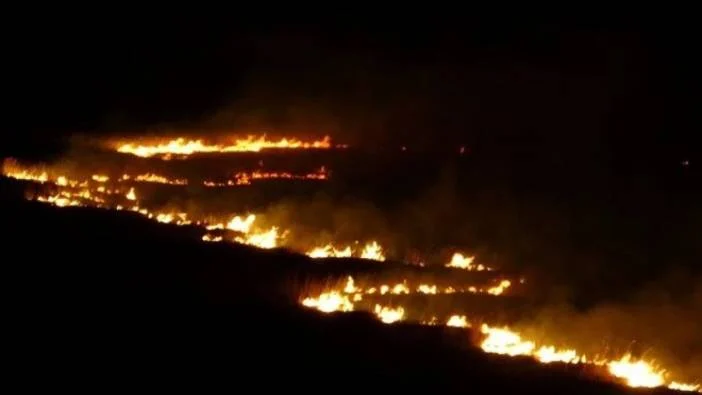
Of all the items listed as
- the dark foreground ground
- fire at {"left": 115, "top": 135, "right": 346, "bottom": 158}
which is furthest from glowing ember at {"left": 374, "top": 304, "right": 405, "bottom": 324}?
fire at {"left": 115, "top": 135, "right": 346, "bottom": 158}

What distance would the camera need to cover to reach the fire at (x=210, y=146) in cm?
1775

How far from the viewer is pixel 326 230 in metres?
13.1

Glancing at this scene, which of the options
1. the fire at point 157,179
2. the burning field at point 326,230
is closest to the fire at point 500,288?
the burning field at point 326,230

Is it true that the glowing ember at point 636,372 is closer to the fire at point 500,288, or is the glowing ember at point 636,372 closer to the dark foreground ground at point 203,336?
the dark foreground ground at point 203,336

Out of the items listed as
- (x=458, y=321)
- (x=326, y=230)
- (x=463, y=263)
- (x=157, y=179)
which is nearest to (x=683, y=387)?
(x=458, y=321)

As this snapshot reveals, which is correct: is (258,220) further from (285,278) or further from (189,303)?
(189,303)

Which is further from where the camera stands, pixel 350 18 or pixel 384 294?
pixel 350 18

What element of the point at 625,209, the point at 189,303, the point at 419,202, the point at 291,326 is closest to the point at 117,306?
the point at 189,303

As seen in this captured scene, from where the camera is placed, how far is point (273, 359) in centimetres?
856

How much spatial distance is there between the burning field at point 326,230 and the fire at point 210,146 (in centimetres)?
3

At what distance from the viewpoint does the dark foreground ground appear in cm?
825

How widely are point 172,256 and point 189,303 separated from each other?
1.78 metres

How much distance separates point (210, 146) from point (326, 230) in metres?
5.58

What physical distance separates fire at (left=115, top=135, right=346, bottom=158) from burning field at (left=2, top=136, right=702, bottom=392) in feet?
0.10
